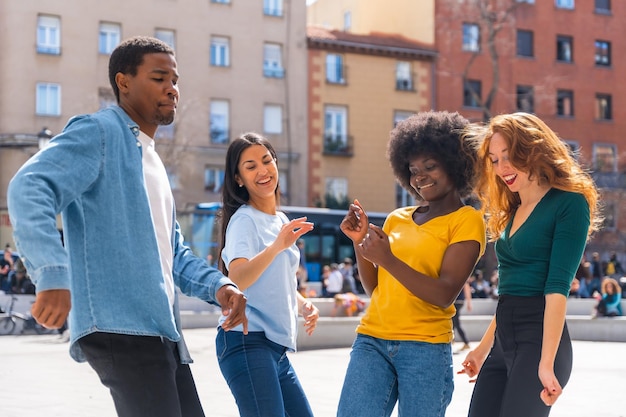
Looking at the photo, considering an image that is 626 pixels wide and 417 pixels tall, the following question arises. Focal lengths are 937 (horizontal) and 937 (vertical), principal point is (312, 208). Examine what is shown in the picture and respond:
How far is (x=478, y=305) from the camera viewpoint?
2388cm

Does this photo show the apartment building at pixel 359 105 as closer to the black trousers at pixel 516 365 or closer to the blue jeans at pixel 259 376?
the blue jeans at pixel 259 376

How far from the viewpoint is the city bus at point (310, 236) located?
30766 millimetres

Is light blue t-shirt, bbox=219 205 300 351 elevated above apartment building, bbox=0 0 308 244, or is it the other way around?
apartment building, bbox=0 0 308 244

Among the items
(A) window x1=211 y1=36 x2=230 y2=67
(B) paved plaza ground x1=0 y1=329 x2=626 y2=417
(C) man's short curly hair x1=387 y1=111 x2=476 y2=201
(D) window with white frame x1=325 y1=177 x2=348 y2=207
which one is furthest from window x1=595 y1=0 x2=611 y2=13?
(C) man's short curly hair x1=387 y1=111 x2=476 y2=201

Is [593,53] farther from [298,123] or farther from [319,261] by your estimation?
[319,261]

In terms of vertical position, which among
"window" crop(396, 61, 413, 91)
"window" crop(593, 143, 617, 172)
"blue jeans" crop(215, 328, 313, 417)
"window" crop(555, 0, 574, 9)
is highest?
"window" crop(555, 0, 574, 9)

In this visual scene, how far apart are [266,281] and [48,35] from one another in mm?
34247

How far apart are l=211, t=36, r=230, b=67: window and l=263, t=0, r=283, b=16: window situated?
2.41 meters

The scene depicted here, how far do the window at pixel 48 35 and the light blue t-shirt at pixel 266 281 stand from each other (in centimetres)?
3371

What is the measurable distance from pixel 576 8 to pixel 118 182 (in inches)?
1823

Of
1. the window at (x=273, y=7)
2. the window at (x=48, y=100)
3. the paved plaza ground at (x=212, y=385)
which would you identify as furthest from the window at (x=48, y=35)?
the paved plaza ground at (x=212, y=385)

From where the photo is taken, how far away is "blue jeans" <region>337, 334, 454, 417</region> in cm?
403

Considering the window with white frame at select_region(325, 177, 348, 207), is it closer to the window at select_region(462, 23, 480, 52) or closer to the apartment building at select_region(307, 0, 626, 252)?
the apartment building at select_region(307, 0, 626, 252)

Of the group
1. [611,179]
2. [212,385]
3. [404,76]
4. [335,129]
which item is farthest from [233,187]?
[611,179]
